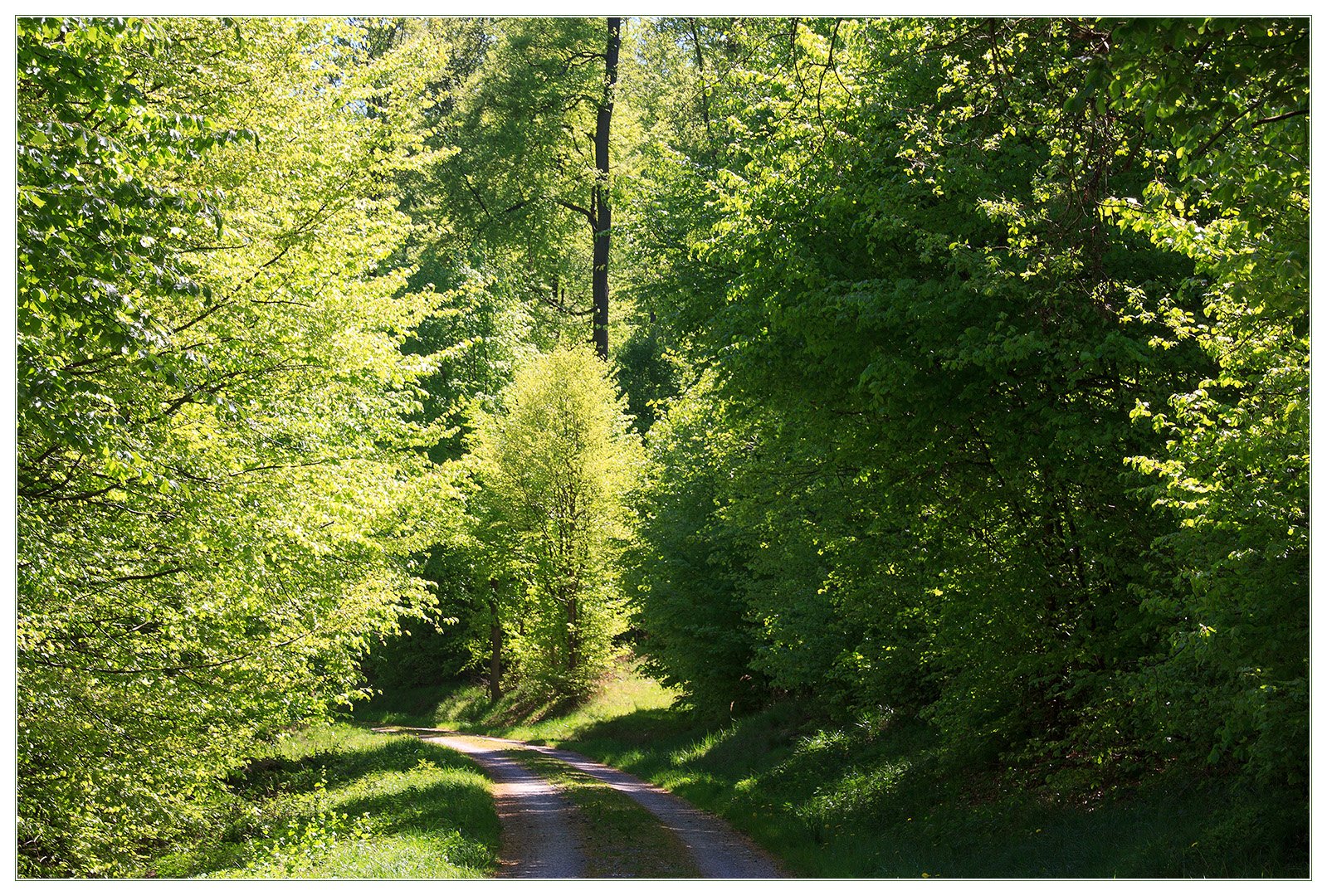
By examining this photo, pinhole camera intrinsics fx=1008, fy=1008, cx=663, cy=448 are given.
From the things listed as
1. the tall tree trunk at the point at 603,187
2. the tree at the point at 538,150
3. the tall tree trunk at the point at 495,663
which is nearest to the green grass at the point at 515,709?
the tall tree trunk at the point at 495,663

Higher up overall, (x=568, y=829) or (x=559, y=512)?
(x=559, y=512)

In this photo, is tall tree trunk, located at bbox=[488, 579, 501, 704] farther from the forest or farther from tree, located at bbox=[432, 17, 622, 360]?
the forest

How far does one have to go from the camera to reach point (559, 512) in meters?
31.0

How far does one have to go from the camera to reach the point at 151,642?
32.6 feet

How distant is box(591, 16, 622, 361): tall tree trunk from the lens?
31500 millimetres

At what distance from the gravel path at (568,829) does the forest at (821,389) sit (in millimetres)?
2964

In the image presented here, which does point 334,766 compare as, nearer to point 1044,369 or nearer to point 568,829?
point 568,829

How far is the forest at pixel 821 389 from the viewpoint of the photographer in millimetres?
6195

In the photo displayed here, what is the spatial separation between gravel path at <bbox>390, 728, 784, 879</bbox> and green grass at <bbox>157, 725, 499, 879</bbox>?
362 mm

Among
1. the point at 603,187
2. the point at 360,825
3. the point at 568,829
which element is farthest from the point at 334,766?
the point at 603,187

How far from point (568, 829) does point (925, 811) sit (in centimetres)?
464

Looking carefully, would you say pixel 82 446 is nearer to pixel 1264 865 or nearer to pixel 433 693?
pixel 1264 865

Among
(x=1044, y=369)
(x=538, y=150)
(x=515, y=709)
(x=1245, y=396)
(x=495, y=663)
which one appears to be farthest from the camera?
(x=495, y=663)

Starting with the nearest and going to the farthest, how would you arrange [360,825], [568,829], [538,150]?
1. [360,825]
2. [568,829]
3. [538,150]
